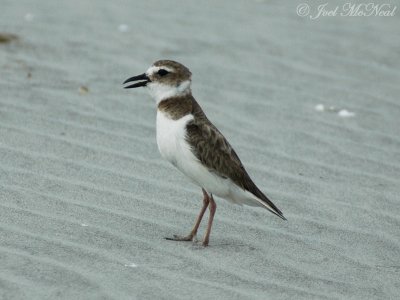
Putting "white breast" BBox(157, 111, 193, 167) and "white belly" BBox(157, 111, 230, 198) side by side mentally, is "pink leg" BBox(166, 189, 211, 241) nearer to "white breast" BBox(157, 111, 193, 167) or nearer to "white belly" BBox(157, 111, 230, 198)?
"white belly" BBox(157, 111, 230, 198)

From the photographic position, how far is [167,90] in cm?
592

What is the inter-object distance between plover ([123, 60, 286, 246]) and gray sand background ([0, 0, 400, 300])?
0.29 m

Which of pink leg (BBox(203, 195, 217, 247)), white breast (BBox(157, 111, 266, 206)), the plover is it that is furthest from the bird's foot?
white breast (BBox(157, 111, 266, 206))

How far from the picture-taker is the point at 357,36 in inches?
427

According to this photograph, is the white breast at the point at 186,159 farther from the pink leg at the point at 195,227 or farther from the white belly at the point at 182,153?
the pink leg at the point at 195,227

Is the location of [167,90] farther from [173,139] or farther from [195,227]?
[195,227]

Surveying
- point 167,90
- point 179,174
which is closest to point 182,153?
point 167,90

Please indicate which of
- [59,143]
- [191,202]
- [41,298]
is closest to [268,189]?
[191,202]

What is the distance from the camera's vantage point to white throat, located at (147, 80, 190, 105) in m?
5.90

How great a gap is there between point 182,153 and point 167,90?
48 centimetres

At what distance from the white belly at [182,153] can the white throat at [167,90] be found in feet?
0.49

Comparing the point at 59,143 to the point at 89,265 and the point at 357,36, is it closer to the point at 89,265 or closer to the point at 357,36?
the point at 89,265

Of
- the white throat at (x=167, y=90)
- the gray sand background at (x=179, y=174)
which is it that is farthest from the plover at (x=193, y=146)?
the gray sand background at (x=179, y=174)

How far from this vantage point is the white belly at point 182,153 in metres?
5.66
